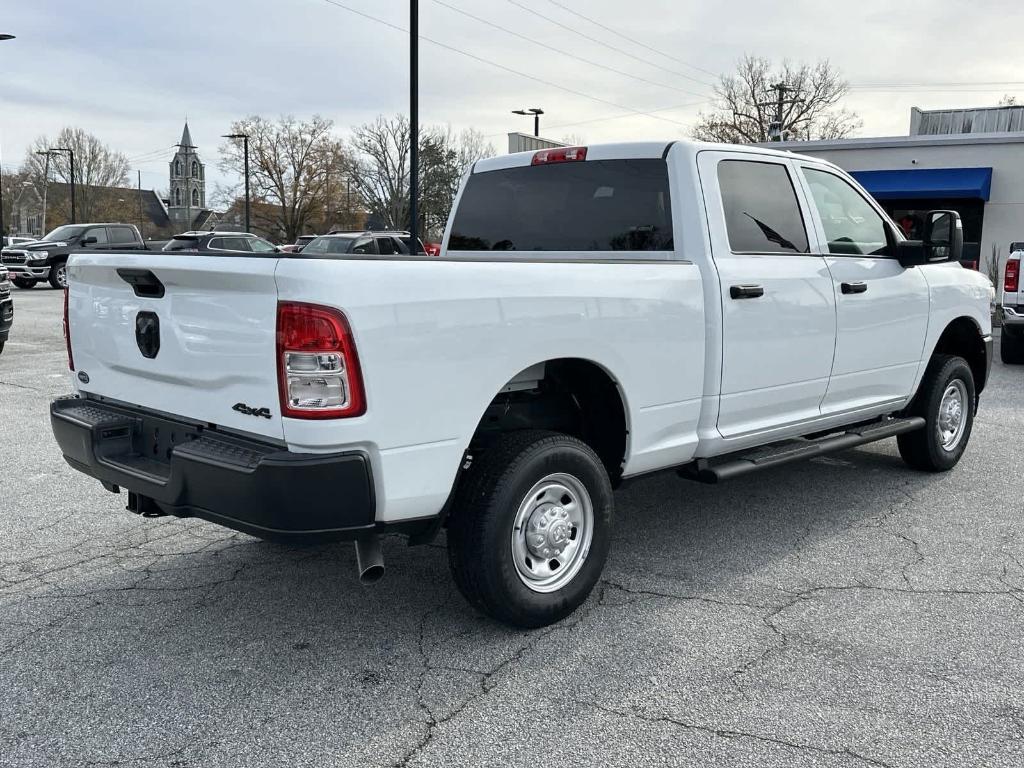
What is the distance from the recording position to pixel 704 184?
452cm

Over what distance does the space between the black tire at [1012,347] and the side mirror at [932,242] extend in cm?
818

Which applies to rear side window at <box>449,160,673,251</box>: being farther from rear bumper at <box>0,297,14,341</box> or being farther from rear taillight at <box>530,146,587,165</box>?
rear bumper at <box>0,297,14,341</box>

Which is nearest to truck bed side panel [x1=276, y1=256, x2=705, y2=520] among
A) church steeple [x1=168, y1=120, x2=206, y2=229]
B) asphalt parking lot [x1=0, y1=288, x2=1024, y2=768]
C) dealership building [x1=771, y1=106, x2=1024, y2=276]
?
asphalt parking lot [x1=0, y1=288, x2=1024, y2=768]

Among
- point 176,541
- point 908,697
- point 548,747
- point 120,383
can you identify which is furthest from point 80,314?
point 908,697

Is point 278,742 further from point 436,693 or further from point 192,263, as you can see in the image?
point 192,263

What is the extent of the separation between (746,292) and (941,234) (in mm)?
1885

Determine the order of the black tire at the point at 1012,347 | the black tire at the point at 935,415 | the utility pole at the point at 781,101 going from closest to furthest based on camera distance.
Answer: the black tire at the point at 935,415 < the black tire at the point at 1012,347 < the utility pole at the point at 781,101

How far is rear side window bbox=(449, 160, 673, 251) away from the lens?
4.61 metres

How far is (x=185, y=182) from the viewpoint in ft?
434

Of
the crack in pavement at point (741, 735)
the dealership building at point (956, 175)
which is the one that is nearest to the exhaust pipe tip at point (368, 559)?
the crack in pavement at point (741, 735)

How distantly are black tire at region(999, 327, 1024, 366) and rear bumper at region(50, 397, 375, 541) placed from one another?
12001 millimetres

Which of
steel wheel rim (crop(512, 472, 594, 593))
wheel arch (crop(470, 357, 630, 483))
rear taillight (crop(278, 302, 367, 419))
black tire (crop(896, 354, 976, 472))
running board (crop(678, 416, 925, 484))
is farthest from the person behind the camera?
black tire (crop(896, 354, 976, 472))

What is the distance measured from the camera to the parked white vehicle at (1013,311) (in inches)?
493

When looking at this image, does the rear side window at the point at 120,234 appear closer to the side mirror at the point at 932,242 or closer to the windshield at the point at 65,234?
the windshield at the point at 65,234
